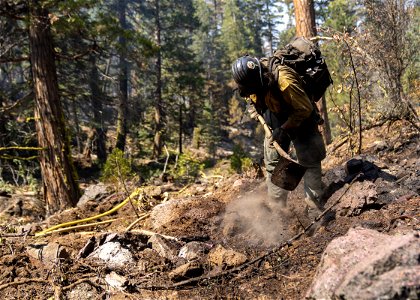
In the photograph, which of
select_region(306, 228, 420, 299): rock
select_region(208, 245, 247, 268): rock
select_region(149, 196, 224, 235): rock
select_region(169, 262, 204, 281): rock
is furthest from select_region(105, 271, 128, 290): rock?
select_region(306, 228, 420, 299): rock

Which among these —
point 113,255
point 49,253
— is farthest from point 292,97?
point 49,253

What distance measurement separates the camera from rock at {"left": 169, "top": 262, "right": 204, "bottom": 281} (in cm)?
308

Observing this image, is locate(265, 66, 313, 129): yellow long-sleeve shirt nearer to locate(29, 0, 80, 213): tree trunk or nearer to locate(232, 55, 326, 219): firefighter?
locate(232, 55, 326, 219): firefighter

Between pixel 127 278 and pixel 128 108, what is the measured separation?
8424mm

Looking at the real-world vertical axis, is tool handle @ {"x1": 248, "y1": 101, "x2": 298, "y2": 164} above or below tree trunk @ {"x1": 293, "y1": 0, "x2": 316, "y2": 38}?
below

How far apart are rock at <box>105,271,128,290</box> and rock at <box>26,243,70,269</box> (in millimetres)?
511

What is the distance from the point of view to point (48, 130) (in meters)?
7.50

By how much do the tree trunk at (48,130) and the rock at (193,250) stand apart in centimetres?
454

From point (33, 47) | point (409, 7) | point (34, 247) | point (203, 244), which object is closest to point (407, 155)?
point (409, 7)

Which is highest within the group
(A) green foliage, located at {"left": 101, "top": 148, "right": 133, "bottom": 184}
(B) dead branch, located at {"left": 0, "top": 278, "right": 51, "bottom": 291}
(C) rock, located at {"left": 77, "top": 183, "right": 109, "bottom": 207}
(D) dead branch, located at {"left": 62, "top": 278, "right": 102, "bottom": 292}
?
(A) green foliage, located at {"left": 101, "top": 148, "right": 133, "bottom": 184}

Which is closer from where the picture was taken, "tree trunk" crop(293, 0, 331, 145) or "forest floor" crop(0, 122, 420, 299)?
"forest floor" crop(0, 122, 420, 299)

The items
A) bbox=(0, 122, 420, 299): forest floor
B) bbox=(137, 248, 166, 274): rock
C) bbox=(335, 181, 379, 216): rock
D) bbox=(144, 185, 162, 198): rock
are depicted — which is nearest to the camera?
bbox=(0, 122, 420, 299): forest floor

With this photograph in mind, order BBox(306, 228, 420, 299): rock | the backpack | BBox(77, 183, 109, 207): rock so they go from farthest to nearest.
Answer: BBox(77, 183, 109, 207): rock
the backpack
BBox(306, 228, 420, 299): rock

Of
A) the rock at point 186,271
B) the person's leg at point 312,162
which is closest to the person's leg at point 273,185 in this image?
the person's leg at point 312,162
